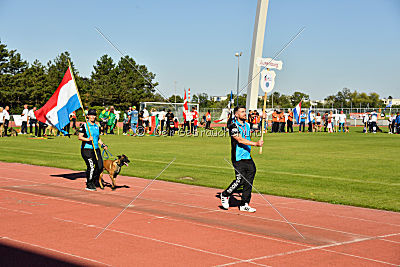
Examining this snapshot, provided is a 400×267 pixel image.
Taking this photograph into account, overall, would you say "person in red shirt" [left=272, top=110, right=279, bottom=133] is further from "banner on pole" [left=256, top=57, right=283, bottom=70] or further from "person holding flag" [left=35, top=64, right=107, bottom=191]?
"banner on pole" [left=256, top=57, right=283, bottom=70]

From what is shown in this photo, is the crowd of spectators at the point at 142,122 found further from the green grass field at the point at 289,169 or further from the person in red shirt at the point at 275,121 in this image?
the green grass field at the point at 289,169

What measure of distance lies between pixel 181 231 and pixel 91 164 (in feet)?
14.6

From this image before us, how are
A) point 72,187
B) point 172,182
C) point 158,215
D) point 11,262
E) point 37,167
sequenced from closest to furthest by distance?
point 11,262
point 158,215
point 72,187
point 172,182
point 37,167

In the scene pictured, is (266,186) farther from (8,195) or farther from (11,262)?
(11,262)

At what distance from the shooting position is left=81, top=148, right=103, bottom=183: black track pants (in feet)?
37.2

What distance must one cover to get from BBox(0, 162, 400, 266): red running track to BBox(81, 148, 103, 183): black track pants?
0.45m

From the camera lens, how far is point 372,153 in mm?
21156

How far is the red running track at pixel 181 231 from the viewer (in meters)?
6.17

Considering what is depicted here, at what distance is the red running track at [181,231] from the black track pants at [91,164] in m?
0.45

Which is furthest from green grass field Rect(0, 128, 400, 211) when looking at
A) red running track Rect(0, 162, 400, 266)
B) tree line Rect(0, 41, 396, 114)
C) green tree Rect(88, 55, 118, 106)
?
green tree Rect(88, 55, 118, 106)

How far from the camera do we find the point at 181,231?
7625 mm

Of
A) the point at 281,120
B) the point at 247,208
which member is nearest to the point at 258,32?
the point at 281,120

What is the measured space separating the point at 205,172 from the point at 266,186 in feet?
9.41

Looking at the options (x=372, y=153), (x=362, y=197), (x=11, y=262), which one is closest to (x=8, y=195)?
(x=11, y=262)
